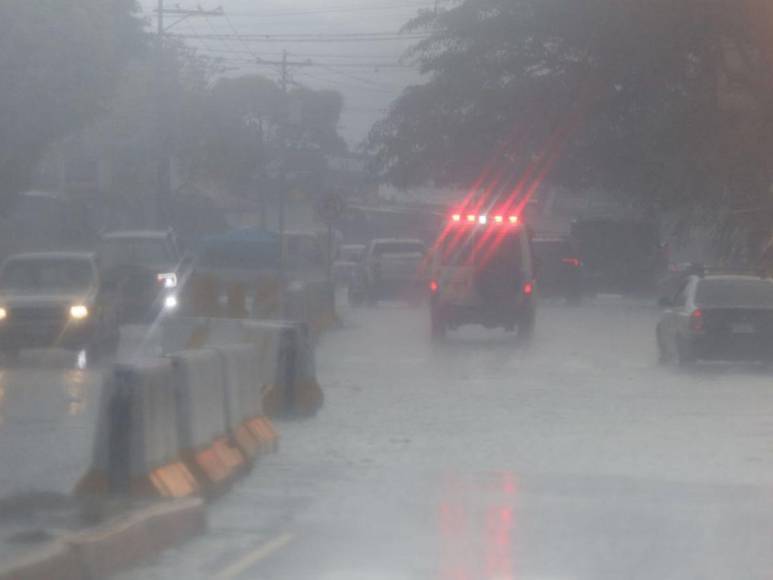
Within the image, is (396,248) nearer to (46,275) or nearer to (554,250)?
(554,250)

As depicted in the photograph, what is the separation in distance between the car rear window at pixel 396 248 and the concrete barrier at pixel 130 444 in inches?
1341

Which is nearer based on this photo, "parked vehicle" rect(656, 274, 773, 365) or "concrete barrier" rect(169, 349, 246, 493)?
"concrete barrier" rect(169, 349, 246, 493)

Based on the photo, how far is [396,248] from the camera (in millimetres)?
45750

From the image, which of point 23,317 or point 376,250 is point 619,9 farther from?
point 23,317

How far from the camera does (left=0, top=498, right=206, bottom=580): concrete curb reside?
8.27 meters

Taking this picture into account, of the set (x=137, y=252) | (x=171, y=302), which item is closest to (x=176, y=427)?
(x=171, y=302)

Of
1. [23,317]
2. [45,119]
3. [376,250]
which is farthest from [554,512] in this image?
[376,250]

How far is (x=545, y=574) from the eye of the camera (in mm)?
9312

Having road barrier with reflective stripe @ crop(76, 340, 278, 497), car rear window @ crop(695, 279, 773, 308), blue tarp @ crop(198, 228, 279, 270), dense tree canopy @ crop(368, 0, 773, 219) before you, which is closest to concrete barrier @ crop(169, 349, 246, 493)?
road barrier with reflective stripe @ crop(76, 340, 278, 497)

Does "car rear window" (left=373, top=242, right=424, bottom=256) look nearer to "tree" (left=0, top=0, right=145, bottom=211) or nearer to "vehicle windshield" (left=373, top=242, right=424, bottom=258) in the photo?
"vehicle windshield" (left=373, top=242, right=424, bottom=258)

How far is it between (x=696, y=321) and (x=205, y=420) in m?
13.4

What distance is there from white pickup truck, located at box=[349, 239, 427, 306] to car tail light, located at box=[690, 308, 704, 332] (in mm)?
20500

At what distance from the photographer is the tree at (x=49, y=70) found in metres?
35.8

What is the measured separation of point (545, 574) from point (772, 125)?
40.4 metres
